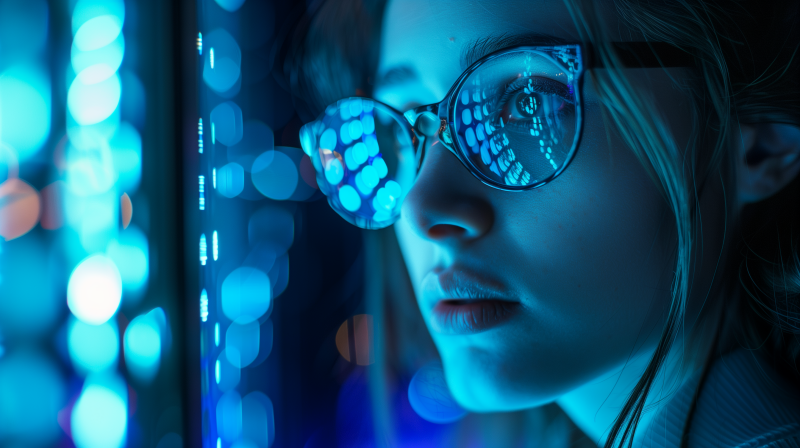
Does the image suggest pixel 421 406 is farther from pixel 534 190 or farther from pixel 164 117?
pixel 164 117

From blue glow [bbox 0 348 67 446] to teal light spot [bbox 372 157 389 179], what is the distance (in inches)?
21.8

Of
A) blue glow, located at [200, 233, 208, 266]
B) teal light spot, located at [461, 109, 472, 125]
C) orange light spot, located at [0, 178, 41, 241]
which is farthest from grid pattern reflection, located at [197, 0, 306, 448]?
teal light spot, located at [461, 109, 472, 125]

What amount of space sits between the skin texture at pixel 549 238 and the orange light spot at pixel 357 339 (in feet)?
1.05

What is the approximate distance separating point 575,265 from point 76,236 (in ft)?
2.34

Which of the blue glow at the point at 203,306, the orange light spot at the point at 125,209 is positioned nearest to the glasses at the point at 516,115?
the blue glow at the point at 203,306

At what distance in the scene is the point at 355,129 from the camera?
1.98 ft

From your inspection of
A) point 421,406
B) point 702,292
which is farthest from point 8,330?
point 702,292

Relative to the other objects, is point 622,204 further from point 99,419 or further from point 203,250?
point 99,419

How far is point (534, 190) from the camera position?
1.53 feet

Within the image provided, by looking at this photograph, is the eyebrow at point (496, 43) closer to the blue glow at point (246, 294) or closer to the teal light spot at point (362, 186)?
the teal light spot at point (362, 186)

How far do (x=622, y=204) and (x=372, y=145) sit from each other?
33 cm

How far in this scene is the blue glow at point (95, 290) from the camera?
2.10ft

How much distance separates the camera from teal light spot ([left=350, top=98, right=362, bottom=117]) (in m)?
0.59

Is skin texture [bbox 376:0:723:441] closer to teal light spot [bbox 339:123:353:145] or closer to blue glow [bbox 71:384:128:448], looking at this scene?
teal light spot [bbox 339:123:353:145]
